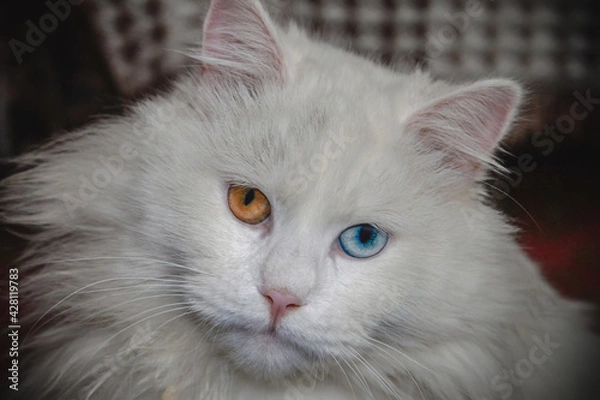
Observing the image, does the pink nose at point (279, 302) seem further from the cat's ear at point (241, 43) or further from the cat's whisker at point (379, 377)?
the cat's ear at point (241, 43)

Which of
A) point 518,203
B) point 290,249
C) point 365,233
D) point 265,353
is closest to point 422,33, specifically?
point 518,203

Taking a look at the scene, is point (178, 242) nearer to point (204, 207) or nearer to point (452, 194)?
point (204, 207)

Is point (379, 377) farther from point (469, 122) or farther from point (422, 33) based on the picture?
point (422, 33)

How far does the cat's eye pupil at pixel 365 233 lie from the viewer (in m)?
0.94

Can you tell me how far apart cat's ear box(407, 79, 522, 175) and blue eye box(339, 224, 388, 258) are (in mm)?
192

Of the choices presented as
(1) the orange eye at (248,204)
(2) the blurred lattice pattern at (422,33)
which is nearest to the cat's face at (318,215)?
(1) the orange eye at (248,204)

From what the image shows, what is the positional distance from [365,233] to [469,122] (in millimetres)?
254

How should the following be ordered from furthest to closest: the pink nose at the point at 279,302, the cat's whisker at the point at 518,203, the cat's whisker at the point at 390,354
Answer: the cat's whisker at the point at 518,203
the cat's whisker at the point at 390,354
the pink nose at the point at 279,302

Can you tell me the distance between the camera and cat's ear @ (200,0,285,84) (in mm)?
981

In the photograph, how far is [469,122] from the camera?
37.7 inches

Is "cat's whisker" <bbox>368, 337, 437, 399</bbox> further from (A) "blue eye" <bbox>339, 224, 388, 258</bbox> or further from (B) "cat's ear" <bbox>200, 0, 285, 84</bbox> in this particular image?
(B) "cat's ear" <bbox>200, 0, 285, 84</bbox>

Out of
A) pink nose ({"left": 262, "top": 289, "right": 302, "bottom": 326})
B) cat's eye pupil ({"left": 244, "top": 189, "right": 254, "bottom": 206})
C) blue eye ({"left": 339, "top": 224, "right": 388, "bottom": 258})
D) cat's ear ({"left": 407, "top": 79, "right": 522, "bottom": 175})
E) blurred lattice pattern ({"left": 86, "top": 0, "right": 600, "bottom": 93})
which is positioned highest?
blurred lattice pattern ({"left": 86, "top": 0, "right": 600, "bottom": 93})

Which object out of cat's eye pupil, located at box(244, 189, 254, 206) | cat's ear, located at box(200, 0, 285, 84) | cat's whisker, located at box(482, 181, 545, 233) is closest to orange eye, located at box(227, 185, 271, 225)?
cat's eye pupil, located at box(244, 189, 254, 206)

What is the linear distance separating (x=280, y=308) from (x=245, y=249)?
0.11 m
